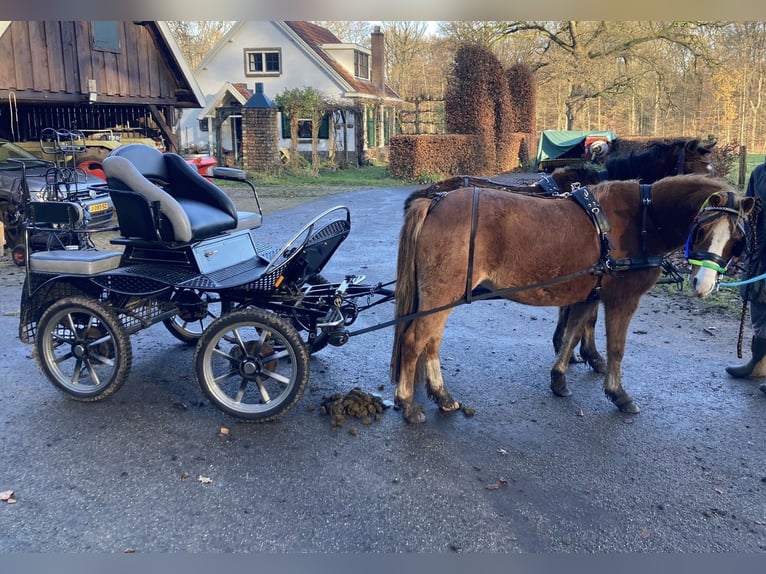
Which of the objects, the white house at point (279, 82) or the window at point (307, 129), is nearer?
the window at point (307, 129)

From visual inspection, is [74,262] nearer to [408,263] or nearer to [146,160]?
[146,160]

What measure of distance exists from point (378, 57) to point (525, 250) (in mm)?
32808

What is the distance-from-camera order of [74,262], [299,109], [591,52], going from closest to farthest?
[74,262] < [299,109] < [591,52]

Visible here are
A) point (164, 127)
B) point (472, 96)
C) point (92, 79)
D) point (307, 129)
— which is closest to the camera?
point (92, 79)

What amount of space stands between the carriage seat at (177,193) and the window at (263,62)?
28794mm

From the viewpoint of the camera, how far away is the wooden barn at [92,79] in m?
14.2

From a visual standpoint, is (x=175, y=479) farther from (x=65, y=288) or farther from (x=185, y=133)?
(x=185, y=133)

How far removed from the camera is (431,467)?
12.9 ft

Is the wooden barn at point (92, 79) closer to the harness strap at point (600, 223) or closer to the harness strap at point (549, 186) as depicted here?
the harness strap at point (549, 186)

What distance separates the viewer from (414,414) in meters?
4.50

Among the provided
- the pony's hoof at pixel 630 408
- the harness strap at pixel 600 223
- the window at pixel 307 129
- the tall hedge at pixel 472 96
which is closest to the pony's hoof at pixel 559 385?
the pony's hoof at pixel 630 408

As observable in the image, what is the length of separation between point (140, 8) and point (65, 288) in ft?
11.3

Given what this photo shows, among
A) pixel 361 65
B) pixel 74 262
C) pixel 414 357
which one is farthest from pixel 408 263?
pixel 361 65

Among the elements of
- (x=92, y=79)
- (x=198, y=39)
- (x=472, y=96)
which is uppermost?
(x=198, y=39)
